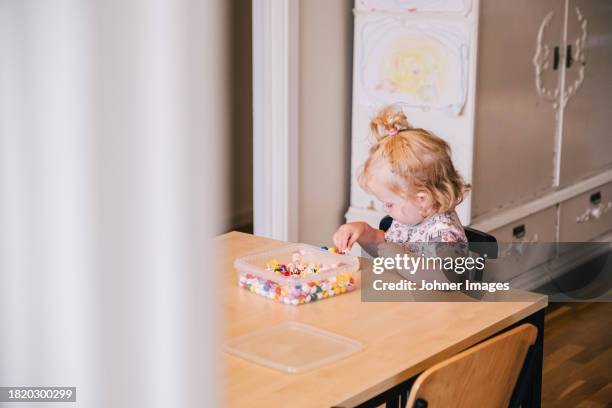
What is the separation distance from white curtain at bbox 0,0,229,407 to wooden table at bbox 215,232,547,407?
100cm

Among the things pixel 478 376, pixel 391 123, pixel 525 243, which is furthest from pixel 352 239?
pixel 525 243

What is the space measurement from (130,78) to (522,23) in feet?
11.3

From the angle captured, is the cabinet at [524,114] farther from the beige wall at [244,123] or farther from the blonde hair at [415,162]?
the beige wall at [244,123]

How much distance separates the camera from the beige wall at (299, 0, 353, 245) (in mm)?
3500

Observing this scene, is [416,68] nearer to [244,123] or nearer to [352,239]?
[352,239]

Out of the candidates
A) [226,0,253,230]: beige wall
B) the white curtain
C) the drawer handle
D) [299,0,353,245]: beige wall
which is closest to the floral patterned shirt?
[299,0,353,245]: beige wall

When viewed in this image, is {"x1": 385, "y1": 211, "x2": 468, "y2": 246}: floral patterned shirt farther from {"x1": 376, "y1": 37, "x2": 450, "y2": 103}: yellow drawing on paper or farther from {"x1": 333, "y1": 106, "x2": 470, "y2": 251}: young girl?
{"x1": 376, "y1": 37, "x2": 450, "y2": 103}: yellow drawing on paper

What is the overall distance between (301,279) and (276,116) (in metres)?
1.66

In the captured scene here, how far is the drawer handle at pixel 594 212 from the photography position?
4.36 m

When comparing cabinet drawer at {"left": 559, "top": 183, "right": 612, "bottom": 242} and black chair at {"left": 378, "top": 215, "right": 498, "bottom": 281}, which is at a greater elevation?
black chair at {"left": 378, "top": 215, "right": 498, "bottom": 281}

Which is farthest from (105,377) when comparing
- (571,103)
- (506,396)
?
(571,103)

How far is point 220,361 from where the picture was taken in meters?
0.33

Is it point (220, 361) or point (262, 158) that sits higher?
point (220, 361)

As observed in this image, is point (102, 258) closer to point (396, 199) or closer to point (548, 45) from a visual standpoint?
point (396, 199)
